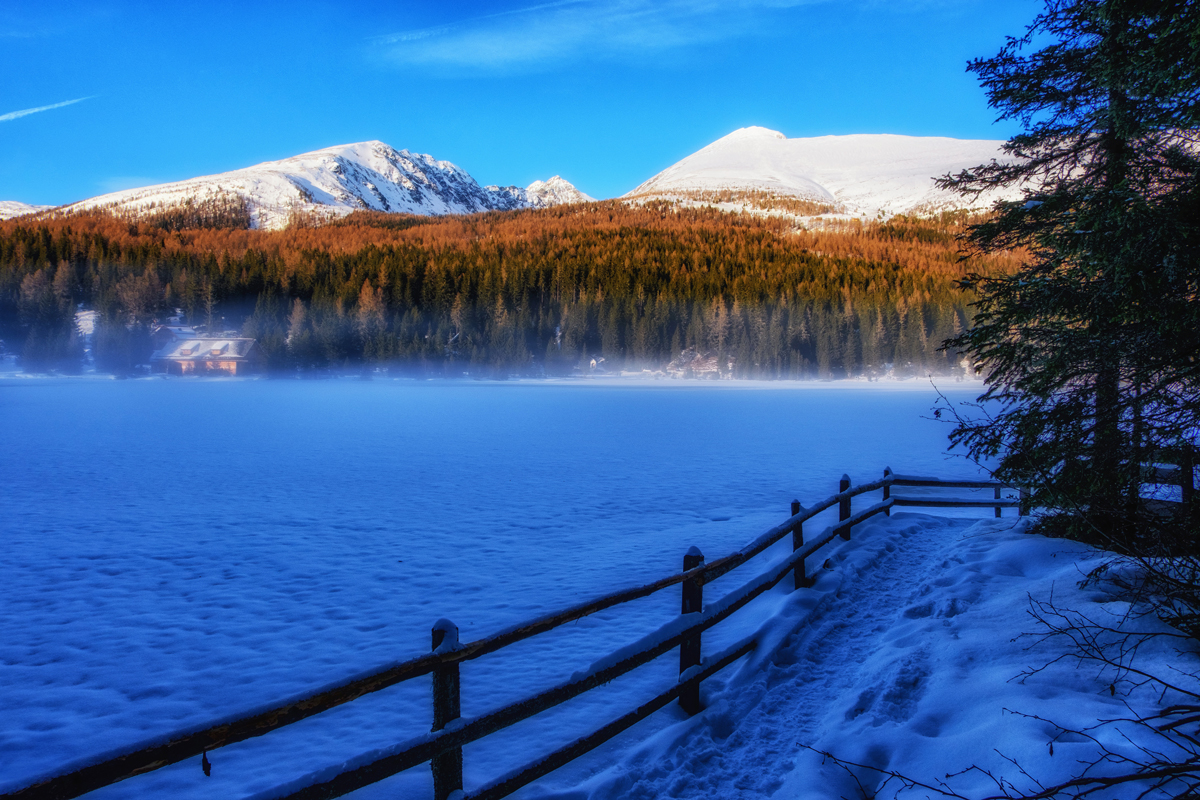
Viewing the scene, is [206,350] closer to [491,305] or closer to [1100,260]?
[491,305]

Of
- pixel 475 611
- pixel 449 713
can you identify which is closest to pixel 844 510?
A: pixel 475 611

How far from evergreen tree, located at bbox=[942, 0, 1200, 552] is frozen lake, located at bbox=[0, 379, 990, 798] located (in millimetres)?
5685

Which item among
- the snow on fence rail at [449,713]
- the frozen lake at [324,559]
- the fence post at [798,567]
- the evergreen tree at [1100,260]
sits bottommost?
the frozen lake at [324,559]

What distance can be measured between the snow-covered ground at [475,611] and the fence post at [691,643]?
0.82ft

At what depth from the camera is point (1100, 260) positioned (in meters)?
7.08

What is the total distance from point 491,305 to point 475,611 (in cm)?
9736

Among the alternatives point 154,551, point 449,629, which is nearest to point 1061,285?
point 449,629

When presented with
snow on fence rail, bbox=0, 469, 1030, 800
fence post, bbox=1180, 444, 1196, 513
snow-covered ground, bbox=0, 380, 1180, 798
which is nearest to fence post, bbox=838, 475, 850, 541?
snow-covered ground, bbox=0, 380, 1180, 798

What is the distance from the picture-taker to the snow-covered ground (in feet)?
17.0

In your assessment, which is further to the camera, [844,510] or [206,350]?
[206,350]

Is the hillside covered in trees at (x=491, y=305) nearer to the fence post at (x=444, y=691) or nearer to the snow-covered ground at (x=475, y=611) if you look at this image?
the snow-covered ground at (x=475, y=611)

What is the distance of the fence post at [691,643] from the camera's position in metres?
5.67

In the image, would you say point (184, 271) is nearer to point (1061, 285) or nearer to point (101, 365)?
point (101, 365)

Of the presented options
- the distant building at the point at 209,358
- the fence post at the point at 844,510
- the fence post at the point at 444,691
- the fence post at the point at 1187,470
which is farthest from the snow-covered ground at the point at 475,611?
the distant building at the point at 209,358
